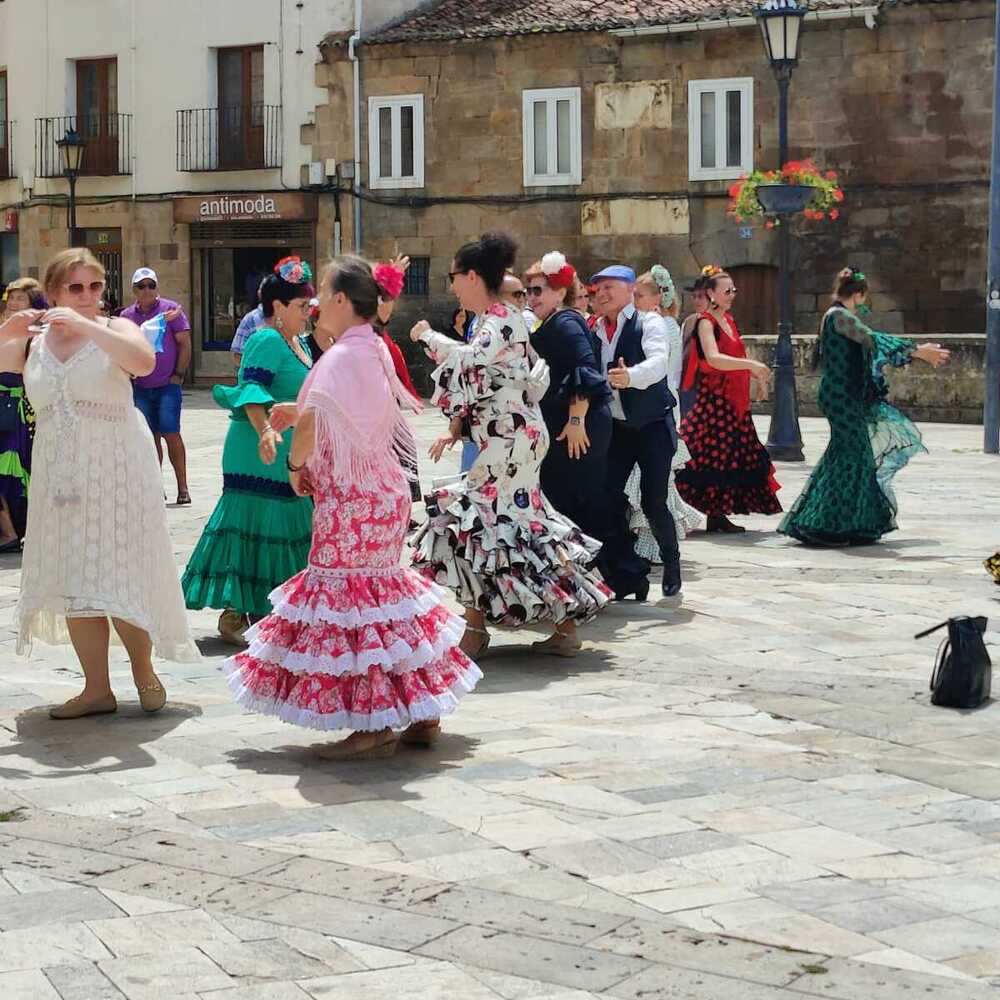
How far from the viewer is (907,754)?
6945 mm

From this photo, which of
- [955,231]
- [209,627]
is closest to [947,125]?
[955,231]

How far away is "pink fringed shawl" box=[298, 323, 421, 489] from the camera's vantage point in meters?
6.79

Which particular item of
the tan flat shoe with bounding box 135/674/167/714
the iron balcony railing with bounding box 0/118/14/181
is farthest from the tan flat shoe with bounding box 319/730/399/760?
the iron balcony railing with bounding box 0/118/14/181

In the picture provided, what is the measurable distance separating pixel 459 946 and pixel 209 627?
16.7ft

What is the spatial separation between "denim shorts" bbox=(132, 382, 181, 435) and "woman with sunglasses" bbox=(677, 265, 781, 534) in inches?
157

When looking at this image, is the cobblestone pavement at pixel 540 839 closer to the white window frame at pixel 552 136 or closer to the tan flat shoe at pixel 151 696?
the tan flat shoe at pixel 151 696

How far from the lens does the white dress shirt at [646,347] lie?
9969 millimetres

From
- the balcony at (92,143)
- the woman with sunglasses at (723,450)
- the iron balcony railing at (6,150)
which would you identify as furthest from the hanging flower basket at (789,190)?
the iron balcony railing at (6,150)

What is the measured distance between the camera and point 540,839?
19.1 feet

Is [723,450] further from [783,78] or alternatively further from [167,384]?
[783,78]

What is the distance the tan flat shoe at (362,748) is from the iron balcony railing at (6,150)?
1319 inches

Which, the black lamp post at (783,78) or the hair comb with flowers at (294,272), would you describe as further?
the black lamp post at (783,78)

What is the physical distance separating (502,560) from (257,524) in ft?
4.04

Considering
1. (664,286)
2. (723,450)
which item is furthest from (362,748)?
(723,450)
